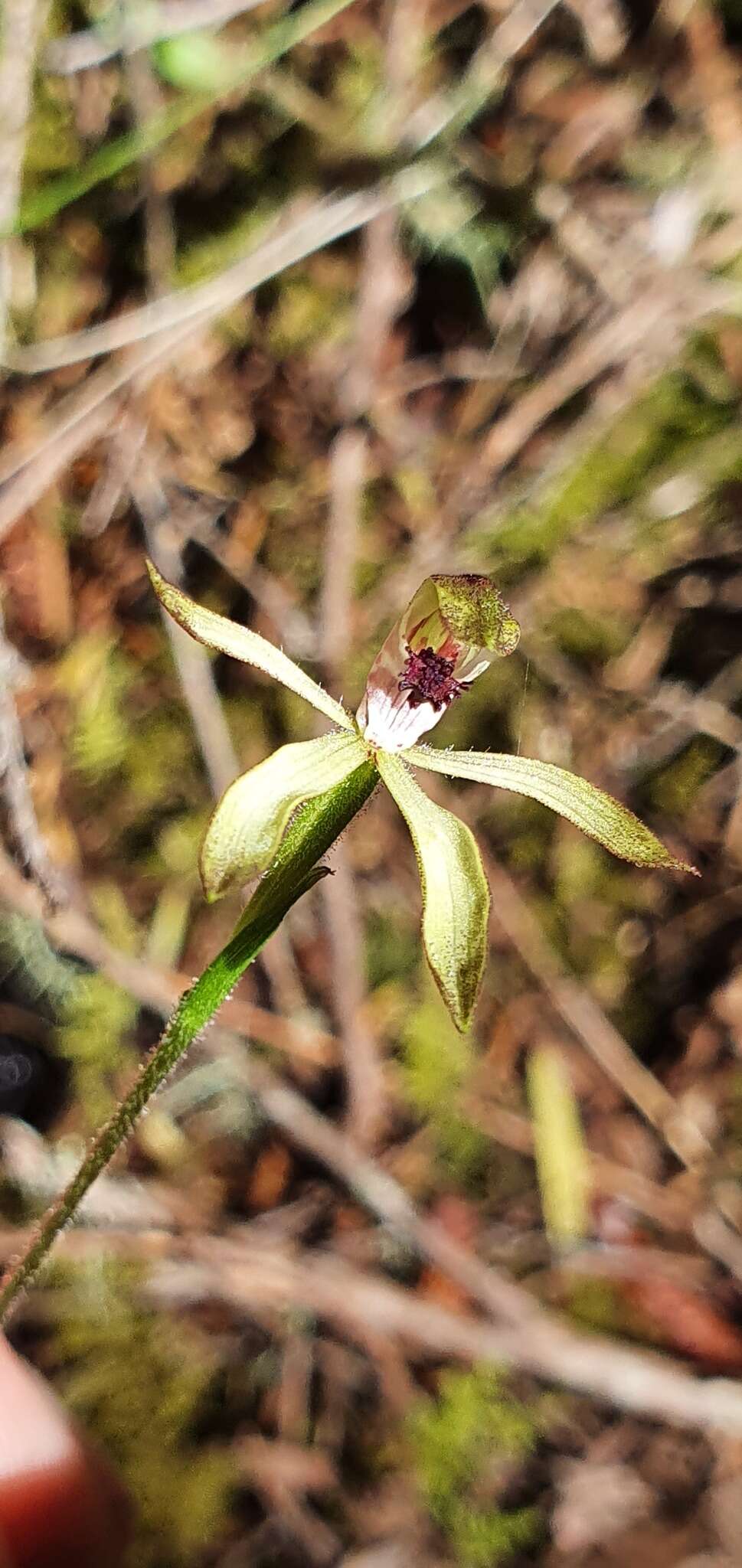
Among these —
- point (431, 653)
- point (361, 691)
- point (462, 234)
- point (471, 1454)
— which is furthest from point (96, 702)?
point (471, 1454)

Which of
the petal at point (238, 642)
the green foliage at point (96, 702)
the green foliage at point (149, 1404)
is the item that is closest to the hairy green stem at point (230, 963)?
the petal at point (238, 642)

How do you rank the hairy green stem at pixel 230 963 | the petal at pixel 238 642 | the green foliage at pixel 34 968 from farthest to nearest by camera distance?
1. the green foliage at pixel 34 968
2. the petal at pixel 238 642
3. the hairy green stem at pixel 230 963

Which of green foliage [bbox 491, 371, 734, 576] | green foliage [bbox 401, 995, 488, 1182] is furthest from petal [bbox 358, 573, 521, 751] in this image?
green foliage [bbox 401, 995, 488, 1182]

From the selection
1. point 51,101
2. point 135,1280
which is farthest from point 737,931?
point 51,101

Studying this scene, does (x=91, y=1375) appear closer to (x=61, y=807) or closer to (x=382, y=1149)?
(x=382, y=1149)

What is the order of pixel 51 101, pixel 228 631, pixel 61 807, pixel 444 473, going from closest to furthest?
pixel 228 631, pixel 51 101, pixel 61 807, pixel 444 473

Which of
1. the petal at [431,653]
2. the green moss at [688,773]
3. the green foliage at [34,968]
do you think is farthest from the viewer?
the green moss at [688,773]

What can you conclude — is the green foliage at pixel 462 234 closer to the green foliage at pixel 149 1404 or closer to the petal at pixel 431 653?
the petal at pixel 431 653
